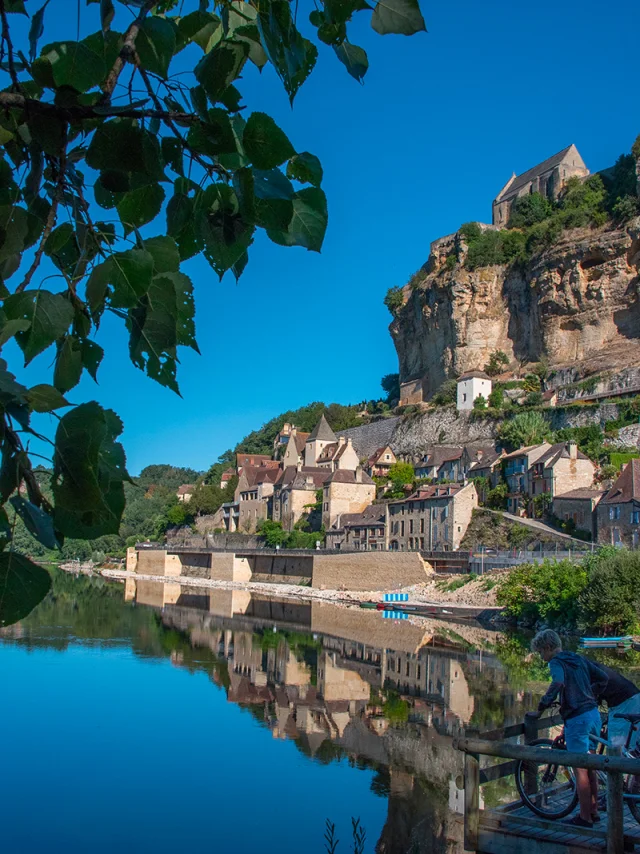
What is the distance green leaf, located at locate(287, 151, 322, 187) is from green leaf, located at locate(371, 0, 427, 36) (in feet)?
0.96

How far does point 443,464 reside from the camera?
47.1 m

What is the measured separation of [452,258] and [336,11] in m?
57.5

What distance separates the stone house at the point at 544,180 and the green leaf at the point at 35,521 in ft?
195

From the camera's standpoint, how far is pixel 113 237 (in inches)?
53.8

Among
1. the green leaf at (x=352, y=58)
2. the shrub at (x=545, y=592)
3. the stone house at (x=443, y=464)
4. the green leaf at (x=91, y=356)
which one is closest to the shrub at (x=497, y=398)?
the stone house at (x=443, y=464)

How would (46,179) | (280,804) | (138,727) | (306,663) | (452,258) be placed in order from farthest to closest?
(452,258) < (306,663) < (138,727) < (280,804) < (46,179)

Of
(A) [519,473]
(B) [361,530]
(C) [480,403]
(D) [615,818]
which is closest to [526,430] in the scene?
(A) [519,473]

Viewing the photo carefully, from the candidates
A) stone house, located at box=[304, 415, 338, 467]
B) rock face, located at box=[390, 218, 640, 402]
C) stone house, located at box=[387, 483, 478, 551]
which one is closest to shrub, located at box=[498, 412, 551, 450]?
stone house, located at box=[387, 483, 478, 551]

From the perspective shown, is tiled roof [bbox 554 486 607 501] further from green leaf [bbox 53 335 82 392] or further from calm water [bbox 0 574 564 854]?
green leaf [bbox 53 335 82 392]

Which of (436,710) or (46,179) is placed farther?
(436,710)

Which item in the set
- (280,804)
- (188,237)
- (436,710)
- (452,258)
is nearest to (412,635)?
(436,710)

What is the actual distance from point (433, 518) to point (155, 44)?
39.9 meters

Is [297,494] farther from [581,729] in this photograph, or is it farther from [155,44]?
[155,44]

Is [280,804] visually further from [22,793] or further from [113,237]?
[113,237]
